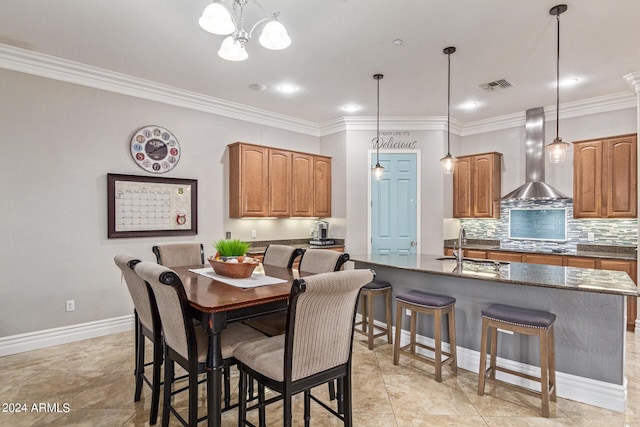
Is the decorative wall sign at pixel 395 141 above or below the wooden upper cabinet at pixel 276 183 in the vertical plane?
above

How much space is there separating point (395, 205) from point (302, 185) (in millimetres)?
1490

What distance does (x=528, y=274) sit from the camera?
2719 mm

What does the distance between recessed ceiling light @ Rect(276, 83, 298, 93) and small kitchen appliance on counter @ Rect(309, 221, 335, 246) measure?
217cm

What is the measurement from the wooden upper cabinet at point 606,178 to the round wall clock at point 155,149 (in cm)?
515

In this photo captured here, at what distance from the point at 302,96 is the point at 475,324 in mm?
3299

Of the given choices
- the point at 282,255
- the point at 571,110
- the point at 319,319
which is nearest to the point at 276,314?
the point at 282,255

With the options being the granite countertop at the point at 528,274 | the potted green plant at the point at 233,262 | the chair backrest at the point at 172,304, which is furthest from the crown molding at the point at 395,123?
the chair backrest at the point at 172,304

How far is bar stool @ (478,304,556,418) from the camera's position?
2316mm

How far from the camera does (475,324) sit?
3027 mm

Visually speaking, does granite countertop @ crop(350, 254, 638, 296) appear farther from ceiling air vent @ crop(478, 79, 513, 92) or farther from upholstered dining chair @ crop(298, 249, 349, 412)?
ceiling air vent @ crop(478, 79, 513, 92)

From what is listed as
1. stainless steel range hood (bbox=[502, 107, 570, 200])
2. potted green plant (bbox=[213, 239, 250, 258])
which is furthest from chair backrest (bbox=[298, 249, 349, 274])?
stainless steel range hood (bbox=[502, 107, 570, 200])

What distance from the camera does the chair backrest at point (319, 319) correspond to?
1.63 metres

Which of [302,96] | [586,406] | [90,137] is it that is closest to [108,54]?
[90,137]

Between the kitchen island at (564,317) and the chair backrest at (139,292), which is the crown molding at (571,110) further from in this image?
the chair backrest at (139,292)
